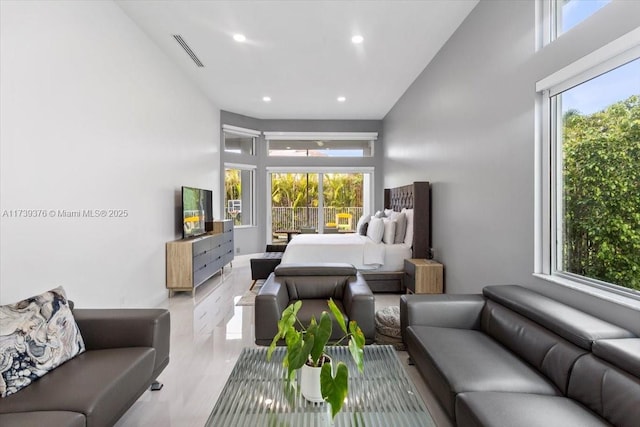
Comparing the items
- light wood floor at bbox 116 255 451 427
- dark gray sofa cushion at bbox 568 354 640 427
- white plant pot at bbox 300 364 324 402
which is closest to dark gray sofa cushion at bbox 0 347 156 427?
light wood floor at bbox 116 255 451 427

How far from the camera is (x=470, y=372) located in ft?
5.42

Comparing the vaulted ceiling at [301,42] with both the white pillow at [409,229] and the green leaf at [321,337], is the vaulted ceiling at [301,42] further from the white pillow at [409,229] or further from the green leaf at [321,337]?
the green leaf at [321,337]

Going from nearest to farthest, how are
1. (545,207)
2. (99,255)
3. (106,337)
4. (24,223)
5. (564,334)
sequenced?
(564,334) → (106,337) → (24,223) → (545,207) → (99,255)

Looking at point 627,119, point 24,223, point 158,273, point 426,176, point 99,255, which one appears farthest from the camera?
point 426,176

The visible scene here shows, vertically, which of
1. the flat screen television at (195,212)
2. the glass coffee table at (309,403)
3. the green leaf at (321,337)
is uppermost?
the flat screen television at (195,212)

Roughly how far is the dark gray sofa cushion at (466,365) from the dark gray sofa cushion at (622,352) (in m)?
0.29

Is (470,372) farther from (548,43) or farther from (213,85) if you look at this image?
(213,85)

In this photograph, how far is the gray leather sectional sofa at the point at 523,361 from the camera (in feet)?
4.24

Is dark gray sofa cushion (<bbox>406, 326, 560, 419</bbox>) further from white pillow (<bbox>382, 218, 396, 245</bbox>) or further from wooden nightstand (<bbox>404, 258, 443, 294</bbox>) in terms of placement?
white pillow (<bbox>382, 218, 396, 245</bbox>)

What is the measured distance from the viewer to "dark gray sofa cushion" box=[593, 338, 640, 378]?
1.28 meters

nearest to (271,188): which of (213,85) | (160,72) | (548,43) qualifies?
(213,85)

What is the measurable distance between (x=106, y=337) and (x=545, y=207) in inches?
122

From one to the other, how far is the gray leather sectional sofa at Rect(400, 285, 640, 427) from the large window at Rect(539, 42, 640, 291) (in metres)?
0.38

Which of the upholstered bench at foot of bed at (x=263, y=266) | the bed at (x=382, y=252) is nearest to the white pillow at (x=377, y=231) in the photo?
the bed at (x=382, y=252)
